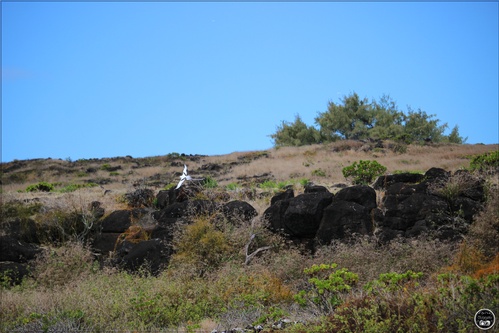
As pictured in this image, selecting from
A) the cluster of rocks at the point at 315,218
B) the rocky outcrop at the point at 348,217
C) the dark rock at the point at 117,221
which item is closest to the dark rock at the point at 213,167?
the dark rock at the point at 117,221

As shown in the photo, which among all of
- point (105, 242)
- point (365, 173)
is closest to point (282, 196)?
point (365, 173)

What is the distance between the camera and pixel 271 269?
14906mm

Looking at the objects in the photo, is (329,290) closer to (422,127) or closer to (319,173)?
(319,173)

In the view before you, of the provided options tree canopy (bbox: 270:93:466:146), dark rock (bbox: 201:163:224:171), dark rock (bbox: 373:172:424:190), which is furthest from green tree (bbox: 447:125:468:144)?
dark rock (bbox: 373:172:424:190)

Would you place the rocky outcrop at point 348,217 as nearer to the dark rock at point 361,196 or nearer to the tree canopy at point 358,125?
the dark rock at point 361,196

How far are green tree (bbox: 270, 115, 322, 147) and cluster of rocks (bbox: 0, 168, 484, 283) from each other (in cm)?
3950

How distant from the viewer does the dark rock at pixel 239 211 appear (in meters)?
17.6

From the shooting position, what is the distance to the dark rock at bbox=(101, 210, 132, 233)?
19.4 metres

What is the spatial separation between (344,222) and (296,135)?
4461 centimetres

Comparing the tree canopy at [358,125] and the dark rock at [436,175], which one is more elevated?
the tree canopy at [358,125]

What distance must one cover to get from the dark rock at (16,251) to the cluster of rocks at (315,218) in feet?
0.09

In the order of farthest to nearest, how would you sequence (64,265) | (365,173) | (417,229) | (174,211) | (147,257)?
(365,173) → (174,211) → (64,265) → (147,257) → (417,229)

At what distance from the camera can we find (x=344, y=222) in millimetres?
16328

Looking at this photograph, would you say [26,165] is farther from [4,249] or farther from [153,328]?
[153,328]
